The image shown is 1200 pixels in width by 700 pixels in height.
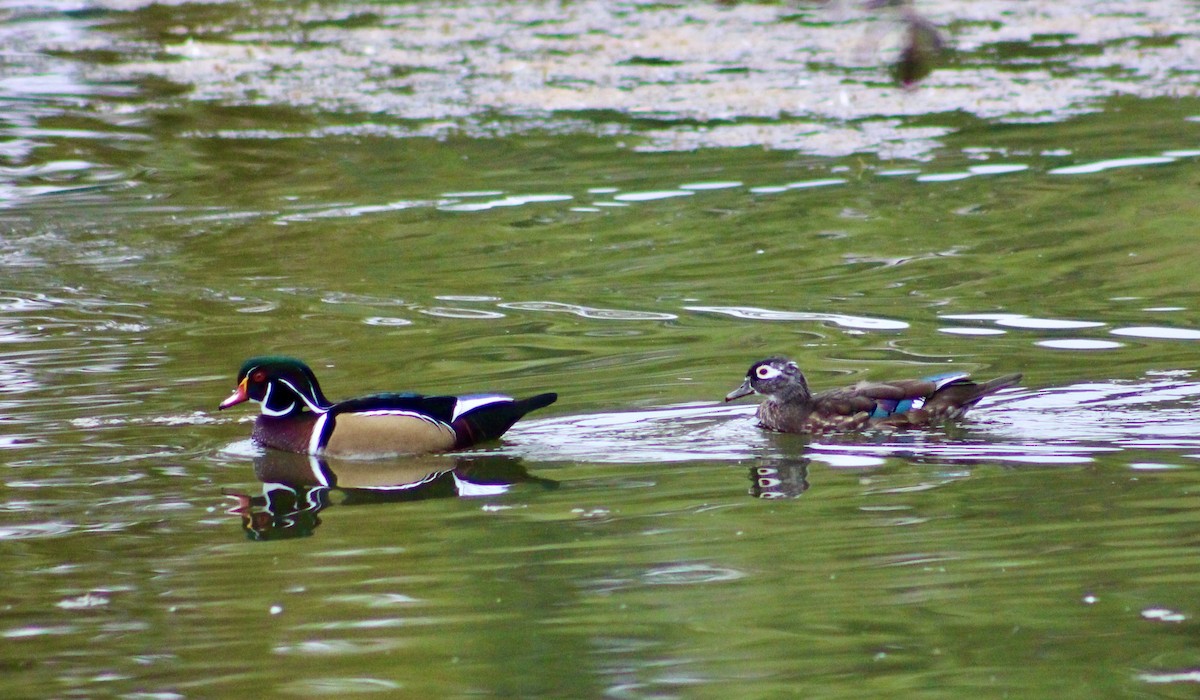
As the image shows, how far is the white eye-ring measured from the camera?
31.2 feet

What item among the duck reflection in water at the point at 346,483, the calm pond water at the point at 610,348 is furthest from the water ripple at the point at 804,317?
the duck reflection in water at the point at 346,483

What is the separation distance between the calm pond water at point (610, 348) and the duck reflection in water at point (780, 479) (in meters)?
0.04

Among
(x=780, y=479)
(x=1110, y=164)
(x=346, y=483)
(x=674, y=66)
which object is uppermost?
(x=674, y=66)

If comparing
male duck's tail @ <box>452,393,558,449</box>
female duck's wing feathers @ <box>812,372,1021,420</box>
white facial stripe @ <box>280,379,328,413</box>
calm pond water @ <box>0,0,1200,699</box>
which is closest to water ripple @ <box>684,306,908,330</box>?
calm pond water @ <box>0,0,1200,699</box>

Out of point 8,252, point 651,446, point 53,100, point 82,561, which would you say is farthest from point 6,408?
point 53,100

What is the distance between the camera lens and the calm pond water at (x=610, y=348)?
6184mm

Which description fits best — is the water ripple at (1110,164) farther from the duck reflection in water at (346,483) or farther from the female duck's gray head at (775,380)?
the duck reflection in water at (346,483)

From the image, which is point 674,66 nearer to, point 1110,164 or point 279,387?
point 1110,164

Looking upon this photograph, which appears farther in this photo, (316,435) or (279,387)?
(279,387)

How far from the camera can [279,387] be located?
954 cm

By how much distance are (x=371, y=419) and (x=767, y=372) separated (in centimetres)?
203

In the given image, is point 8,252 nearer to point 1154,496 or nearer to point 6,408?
point 6,408

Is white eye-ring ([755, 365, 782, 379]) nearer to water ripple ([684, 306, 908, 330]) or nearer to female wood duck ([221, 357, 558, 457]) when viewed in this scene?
female wood duck ([221, 357, 558, 457])

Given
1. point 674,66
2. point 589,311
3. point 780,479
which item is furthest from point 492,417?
point 674,66
